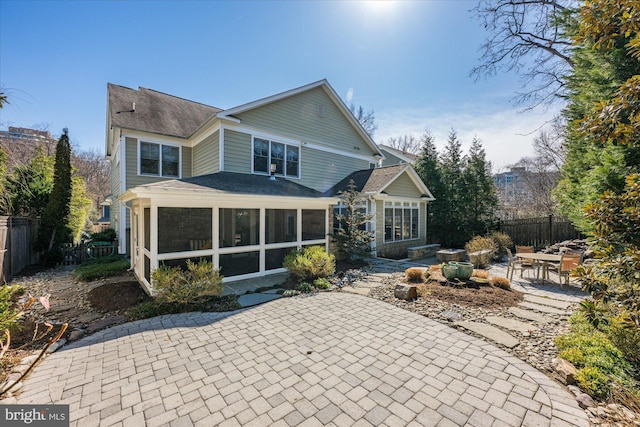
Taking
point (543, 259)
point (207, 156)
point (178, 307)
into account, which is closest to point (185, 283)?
point (178, 307)

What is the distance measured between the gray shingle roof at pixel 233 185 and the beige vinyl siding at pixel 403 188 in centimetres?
544

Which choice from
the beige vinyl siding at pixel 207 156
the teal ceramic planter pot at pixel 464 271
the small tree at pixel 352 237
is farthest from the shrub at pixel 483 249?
the beige vinyl siding at pixel 207 156

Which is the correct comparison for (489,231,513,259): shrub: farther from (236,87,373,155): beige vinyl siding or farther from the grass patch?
the grass patch

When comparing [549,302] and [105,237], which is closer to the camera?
[549,302]

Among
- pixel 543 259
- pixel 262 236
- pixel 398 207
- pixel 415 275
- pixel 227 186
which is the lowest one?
pixel 415 275

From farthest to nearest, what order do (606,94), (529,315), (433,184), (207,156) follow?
(433,184) < (207,156) < (606,94) < (529,315)

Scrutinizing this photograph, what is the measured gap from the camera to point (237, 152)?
35.8ft

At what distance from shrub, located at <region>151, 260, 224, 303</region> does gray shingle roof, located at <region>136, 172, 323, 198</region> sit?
2065mm

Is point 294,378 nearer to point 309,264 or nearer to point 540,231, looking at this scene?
point 309,264

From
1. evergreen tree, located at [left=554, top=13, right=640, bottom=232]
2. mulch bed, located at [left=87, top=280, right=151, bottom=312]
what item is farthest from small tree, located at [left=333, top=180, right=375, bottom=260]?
mulch bed, located at [left=87, top=280, right=151, bottom=312]

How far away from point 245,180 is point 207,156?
2.99m

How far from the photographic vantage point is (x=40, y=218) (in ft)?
38.5

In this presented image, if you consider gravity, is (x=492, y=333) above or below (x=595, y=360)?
below

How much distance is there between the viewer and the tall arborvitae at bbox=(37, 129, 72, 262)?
10938mm
